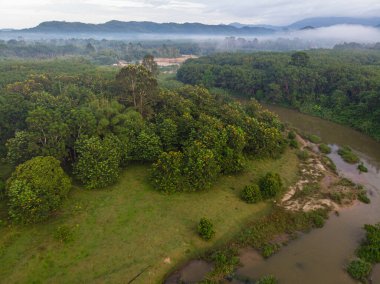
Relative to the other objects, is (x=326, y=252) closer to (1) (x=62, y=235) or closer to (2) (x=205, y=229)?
(2) (x=205, y=229)

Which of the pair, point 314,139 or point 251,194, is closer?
point 251,194

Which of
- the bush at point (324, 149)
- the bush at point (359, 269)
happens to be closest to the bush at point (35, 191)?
the bush at point (359, 269)

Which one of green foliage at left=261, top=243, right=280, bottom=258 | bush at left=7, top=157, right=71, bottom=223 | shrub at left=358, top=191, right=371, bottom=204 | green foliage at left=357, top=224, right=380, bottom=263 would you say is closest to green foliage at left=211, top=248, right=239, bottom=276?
green foliage at left=261, top=243, right=280, bottom=258

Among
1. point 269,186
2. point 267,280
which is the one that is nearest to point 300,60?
point 269,186

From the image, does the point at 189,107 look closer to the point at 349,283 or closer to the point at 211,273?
the point at 211,273

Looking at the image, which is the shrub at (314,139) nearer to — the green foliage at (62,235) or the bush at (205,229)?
the bush at (205,229)

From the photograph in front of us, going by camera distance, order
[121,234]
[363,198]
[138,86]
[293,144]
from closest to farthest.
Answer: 1. [121,234]
2. [363,198]
3. [138,86]
4. [293,144]
